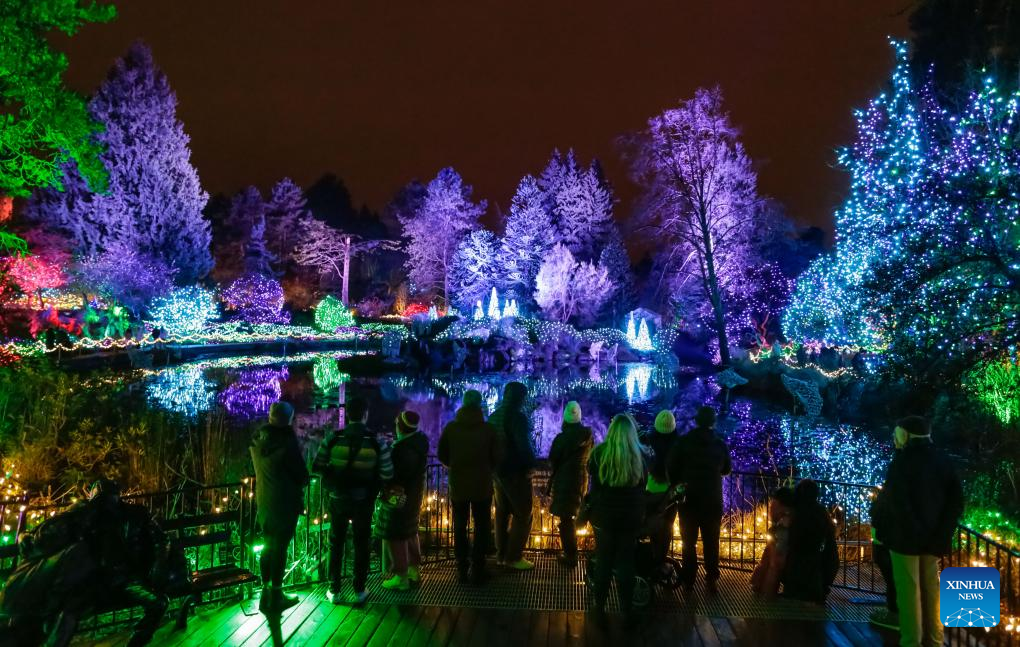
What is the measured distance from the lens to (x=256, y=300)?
3834 cm

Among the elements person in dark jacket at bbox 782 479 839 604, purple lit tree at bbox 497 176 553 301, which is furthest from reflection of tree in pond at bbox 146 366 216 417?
purple lit tree at bbox 497 176 553 301

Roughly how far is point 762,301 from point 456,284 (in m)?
21.5

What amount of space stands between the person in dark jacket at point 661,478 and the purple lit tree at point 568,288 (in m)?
33.9

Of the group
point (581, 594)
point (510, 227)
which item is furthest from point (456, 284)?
point (581, 594)

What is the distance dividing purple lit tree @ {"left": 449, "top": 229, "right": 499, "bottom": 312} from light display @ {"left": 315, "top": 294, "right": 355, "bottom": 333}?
8750 mm

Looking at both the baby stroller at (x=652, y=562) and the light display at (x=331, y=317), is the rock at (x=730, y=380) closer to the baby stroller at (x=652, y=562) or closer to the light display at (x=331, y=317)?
the baby stroller at (x=652, y=562)

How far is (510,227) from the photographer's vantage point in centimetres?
4428

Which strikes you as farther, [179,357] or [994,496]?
[179,357]

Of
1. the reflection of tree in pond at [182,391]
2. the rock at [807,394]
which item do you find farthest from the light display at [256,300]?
the rock at [807,394]

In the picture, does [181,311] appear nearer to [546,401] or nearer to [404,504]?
[546,401]

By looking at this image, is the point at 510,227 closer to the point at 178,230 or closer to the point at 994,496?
the point at 178,230

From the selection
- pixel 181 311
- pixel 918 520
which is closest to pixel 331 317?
pixel 181 311

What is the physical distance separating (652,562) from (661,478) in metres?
0.67

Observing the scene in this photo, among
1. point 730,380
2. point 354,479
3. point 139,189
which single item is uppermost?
point 139,189
